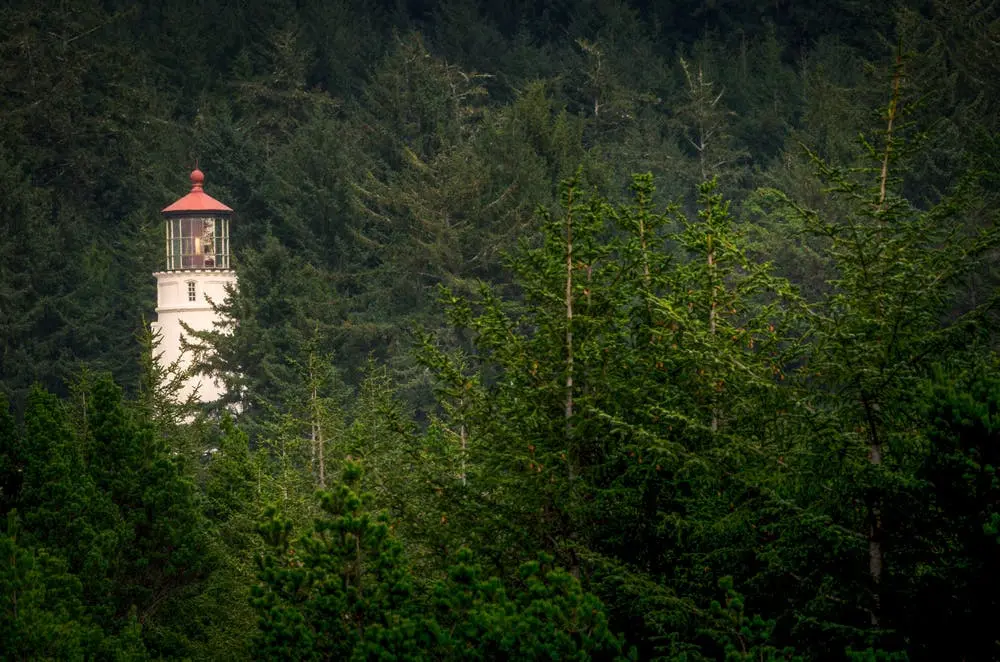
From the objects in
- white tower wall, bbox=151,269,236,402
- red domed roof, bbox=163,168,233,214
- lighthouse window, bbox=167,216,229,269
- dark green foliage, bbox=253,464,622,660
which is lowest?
dark green foliage, bbox=253,464,622,660

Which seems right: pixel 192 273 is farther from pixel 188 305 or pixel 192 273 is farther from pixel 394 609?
pixel 394 609

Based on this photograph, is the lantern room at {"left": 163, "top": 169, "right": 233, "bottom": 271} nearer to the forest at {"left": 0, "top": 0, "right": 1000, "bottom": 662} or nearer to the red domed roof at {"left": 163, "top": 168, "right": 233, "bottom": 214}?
the red domed roof at {"left": 163, "top": 168, "right": 233, "bottom": 214}

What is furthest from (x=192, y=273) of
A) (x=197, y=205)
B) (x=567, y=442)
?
(x=567, y=442)

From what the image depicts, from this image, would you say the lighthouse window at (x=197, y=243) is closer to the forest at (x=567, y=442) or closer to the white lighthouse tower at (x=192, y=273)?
the white lighthouse tower at (x=192, y=273)

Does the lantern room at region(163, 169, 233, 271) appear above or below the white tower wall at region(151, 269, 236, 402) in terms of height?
above

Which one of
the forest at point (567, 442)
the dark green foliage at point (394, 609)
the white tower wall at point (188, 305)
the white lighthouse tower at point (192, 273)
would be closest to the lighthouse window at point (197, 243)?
the white lighthouse tower at point (192, 273)

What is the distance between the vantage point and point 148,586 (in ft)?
90.1

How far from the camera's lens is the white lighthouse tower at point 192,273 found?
58969mm

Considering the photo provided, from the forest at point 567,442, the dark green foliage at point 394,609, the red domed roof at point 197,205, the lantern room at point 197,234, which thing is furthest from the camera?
the lantern room at point 197,234

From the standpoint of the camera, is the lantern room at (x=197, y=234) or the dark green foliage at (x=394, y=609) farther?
the lantern room at (x=197, y=234)

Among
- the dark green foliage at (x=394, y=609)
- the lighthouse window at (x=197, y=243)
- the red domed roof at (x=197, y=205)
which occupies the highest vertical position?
the red domed roof at (x=197, y=205)

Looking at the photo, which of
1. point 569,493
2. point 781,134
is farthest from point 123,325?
point 569,493

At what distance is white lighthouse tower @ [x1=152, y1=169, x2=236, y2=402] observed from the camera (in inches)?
2322

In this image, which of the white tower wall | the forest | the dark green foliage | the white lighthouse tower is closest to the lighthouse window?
the white lighthouse tower
